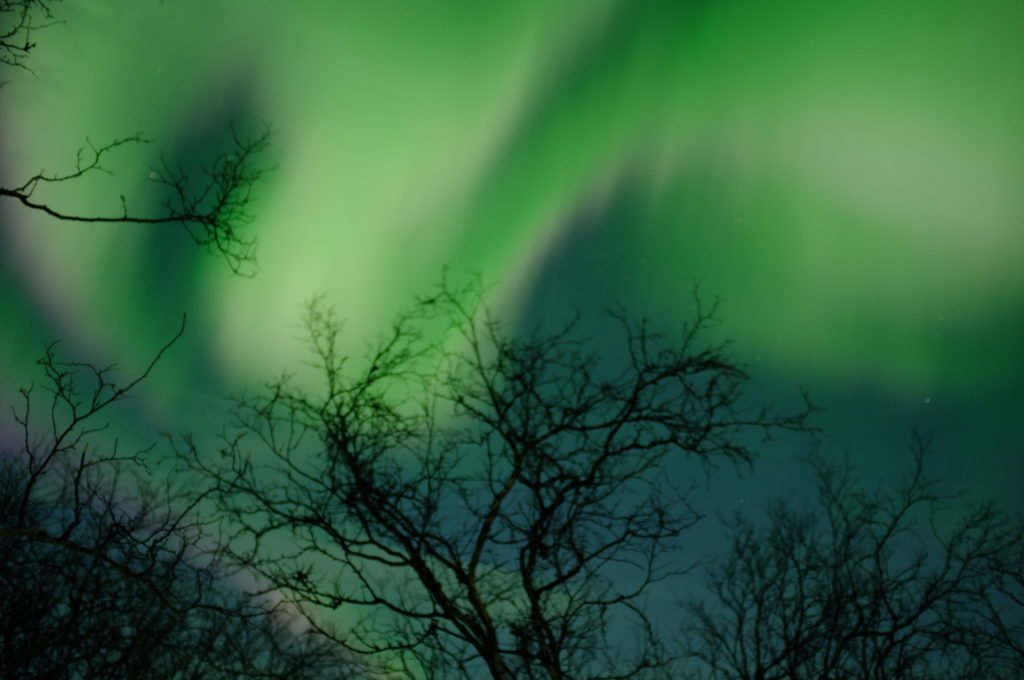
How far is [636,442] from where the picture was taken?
23.4ft

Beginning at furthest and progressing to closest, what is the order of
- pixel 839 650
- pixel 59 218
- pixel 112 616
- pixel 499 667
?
pixel 839 650 → pixel 499 667 → pixel 112 616 → pixel 59 218

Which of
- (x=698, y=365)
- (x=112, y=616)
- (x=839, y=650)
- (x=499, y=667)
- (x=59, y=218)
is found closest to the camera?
(x=59, y=218)

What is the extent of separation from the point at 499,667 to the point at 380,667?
3.45ft

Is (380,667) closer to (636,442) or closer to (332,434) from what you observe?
(332,434)

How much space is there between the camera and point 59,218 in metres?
4.62

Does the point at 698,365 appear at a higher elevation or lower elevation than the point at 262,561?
higher

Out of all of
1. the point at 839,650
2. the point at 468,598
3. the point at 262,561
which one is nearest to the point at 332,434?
the point at 262,561

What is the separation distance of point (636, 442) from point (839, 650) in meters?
3.39

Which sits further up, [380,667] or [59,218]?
[59,218]

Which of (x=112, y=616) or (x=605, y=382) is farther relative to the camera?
(x=605, y=382)

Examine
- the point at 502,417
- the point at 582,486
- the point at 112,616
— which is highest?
the point at 502,417

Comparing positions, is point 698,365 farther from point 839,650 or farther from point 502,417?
point 839,650

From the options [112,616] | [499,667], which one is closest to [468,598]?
[499,667]

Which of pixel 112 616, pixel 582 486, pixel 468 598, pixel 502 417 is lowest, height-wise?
pixel 112 616
